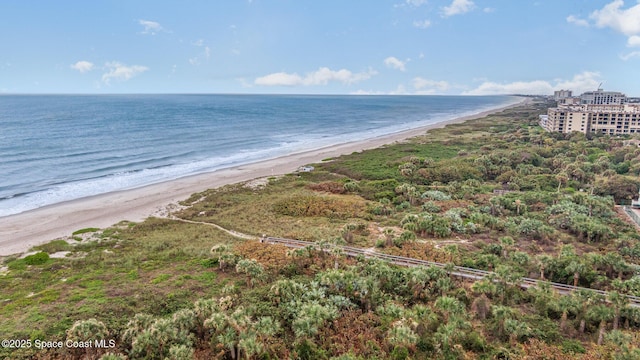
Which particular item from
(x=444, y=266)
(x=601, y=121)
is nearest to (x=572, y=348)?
(x=444, y=266)

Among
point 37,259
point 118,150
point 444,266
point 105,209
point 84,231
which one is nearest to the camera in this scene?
point 444,266

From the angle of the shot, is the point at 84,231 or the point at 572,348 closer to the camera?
A: the point at 572,348

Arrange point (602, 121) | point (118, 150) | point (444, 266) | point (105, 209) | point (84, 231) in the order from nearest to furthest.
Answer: point (444, 266), point (84, 231), point (105, 209), point (118, 150), point (602, 121)

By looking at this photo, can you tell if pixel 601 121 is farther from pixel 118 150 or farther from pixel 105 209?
pixel 118 150

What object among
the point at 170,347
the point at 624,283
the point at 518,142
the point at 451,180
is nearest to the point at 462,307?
the point at 624,283

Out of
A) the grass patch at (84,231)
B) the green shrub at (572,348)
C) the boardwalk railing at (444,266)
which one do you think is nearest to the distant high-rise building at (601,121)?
the boardwalk railing at (444,266)

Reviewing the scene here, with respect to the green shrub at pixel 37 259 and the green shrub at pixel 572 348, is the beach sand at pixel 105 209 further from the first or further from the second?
the green shrub at pixel 572 348

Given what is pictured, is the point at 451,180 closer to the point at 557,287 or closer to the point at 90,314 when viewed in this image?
the point at 557,287

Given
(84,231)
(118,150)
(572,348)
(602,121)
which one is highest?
(602,121)

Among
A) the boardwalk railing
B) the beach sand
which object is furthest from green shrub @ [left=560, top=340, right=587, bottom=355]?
the beach sand

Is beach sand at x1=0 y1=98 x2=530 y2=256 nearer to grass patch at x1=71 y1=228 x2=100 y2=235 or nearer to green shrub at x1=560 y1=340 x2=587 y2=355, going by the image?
grass patch at x1=71 y1=228 x2=100 y2=235
